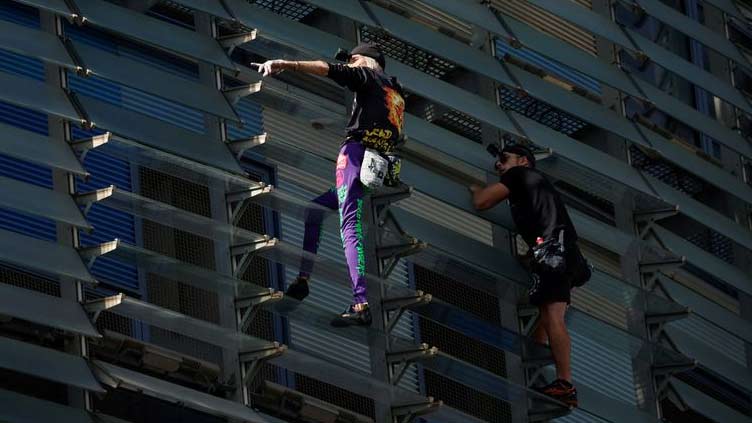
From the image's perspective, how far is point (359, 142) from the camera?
1672 cm

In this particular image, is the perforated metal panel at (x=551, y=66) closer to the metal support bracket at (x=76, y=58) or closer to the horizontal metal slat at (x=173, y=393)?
the metal support bracket at (x=76, y=58)

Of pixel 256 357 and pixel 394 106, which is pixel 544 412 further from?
pixel 394 106

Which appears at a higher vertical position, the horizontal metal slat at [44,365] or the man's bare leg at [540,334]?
the man's bare leg at [540,334]

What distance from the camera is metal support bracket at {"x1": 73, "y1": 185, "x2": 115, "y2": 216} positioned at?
16.1 meters

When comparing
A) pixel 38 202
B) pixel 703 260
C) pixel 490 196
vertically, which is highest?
pixel 703 260

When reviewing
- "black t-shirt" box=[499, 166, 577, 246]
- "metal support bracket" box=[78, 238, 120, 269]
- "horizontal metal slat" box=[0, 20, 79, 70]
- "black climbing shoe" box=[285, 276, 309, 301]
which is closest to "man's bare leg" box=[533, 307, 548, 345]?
"black t-shirt" box=[499, 166, 577, 246]

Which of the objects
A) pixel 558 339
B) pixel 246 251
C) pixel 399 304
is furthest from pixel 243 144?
pixel 558 339

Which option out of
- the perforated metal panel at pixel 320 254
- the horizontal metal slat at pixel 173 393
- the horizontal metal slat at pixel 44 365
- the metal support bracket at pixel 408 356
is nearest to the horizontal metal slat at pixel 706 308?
the perforated metal panel at pixel 320 254

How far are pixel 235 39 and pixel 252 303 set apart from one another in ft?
5.99

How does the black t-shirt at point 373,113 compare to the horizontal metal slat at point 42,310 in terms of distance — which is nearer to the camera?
the horizontal metal slat at point 42,310

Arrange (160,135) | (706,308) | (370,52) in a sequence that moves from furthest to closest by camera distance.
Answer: (706,308), (370,52), (160,135)

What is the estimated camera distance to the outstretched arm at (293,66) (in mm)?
15852

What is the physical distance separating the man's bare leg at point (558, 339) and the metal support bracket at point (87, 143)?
3244 mm

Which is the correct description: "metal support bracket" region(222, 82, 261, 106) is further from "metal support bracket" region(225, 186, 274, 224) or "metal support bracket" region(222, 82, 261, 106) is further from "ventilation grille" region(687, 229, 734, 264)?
"ventilation grille" region(687, 229, 734, 264)
